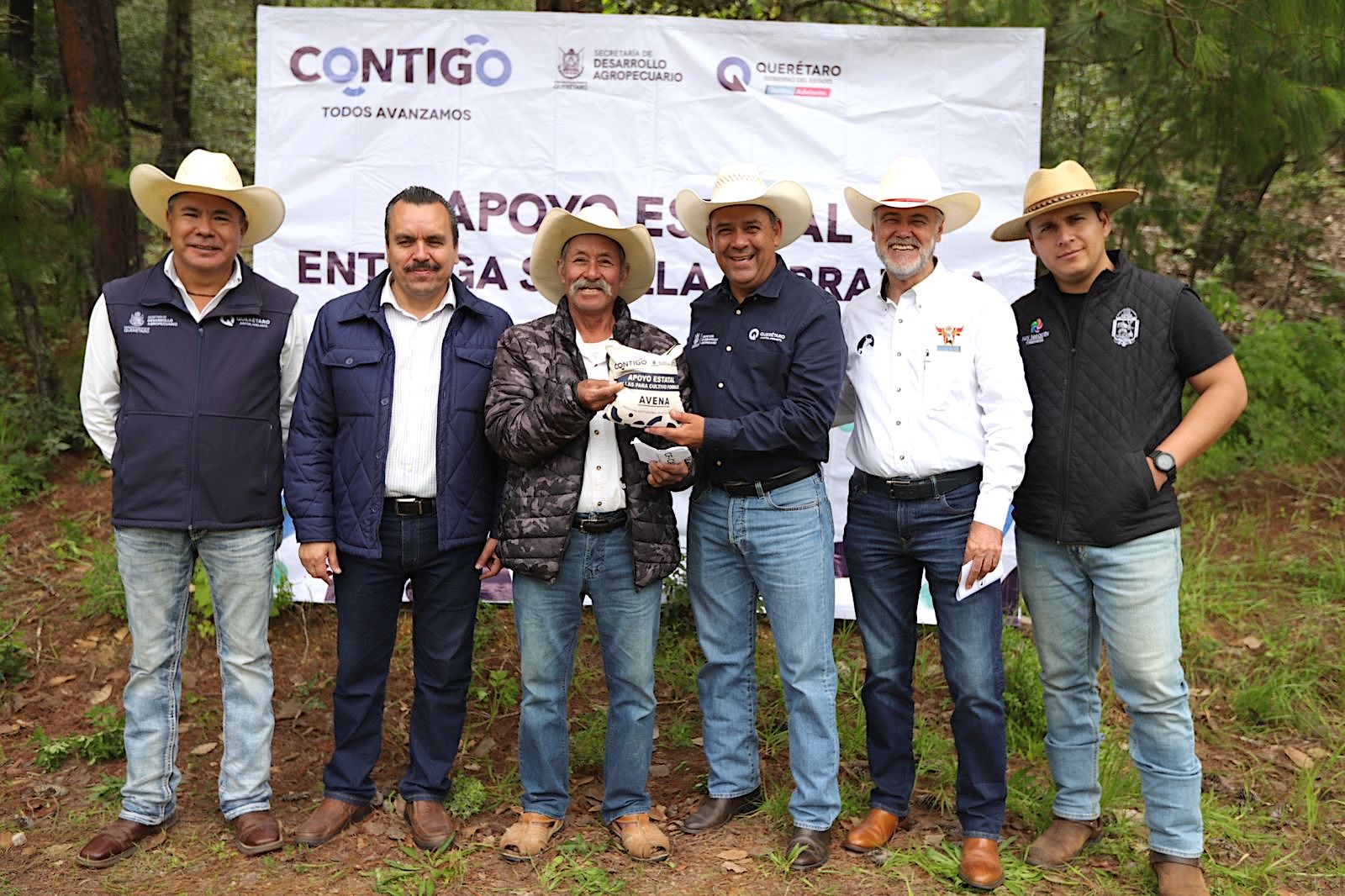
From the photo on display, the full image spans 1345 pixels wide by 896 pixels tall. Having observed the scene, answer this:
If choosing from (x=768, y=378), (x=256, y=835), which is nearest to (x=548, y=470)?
(x=768, y=378)

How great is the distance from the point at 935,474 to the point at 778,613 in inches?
27.2

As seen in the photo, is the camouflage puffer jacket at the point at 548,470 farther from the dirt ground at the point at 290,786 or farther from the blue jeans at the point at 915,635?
the dirt ground at the point at 290,786

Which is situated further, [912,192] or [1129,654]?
[912,192]

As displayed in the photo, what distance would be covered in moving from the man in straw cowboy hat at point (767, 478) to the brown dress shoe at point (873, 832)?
10 cm

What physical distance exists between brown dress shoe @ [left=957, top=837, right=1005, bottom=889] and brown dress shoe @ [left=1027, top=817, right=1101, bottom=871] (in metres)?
0.17

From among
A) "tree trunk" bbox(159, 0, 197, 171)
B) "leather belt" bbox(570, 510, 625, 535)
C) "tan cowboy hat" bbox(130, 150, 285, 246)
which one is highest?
"tree trunk" bbox(159, 0, 197, 171)

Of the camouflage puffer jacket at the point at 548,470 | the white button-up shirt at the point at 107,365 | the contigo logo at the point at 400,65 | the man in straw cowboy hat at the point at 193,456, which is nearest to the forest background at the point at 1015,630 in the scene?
the man in straw cowboy hat at the point at 193,456

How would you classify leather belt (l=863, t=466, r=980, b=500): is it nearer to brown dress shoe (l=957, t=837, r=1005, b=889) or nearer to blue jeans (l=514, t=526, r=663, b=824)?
blue jeans (l=514, t=526, r=663, b=824)

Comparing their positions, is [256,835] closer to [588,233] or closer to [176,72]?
[588,233]

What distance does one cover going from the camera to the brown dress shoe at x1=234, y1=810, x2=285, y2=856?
3893 millimetres

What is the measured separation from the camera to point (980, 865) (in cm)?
368

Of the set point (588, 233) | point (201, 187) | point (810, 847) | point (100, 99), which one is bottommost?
point (810, 847)

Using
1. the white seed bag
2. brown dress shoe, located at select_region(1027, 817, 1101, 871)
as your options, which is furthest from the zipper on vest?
brown dress shoe, located at select_region(1027, 817, 1101, 871)

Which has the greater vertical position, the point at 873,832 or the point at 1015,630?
the point at 1015,630
